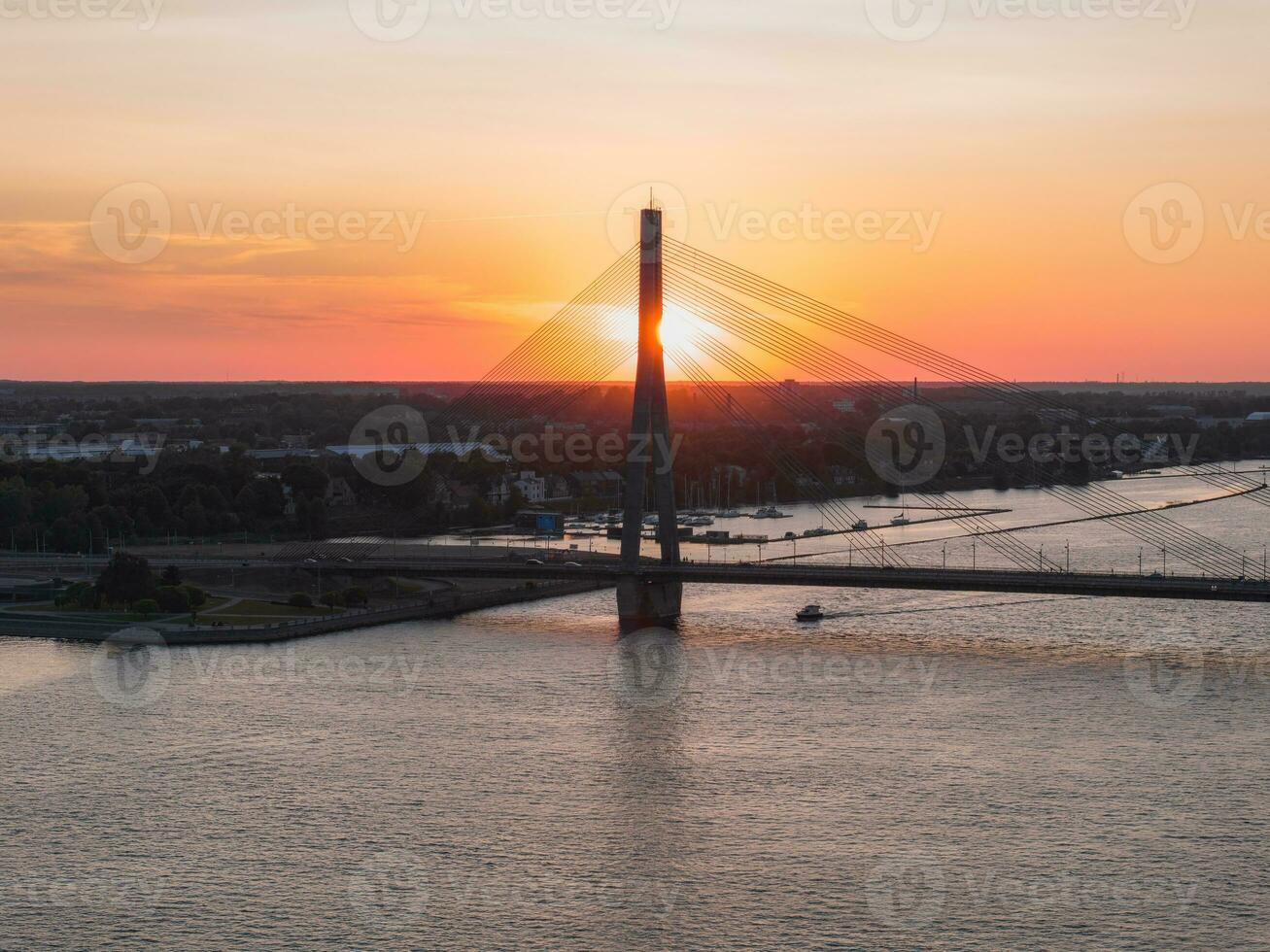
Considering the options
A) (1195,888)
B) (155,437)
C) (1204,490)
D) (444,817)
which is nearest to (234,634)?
(444,817)

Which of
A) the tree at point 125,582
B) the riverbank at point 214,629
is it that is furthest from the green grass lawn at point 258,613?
the tree at point 125,582
